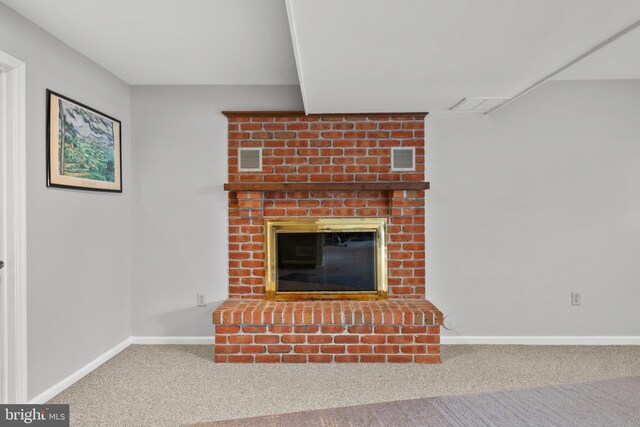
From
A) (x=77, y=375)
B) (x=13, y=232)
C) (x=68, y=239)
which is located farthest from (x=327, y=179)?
(x=77, y=375)

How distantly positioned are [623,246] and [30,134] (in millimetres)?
4550

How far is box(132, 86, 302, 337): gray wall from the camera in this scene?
3.70 meters

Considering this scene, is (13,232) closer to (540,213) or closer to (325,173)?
(325,173)

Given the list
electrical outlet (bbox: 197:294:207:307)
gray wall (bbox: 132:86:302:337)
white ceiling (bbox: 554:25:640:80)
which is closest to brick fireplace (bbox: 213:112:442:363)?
gray wall (bbox: 132:86:302:337)

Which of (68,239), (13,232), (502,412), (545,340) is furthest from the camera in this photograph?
(545,340)

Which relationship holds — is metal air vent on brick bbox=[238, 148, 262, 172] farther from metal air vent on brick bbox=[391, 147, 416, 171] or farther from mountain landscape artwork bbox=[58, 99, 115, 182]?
metal air vent on brick bbox=[391, 147, 416, 171]

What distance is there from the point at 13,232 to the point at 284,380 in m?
1.87

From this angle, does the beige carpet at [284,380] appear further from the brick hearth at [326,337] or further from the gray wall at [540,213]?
the gray wall at [540,213]

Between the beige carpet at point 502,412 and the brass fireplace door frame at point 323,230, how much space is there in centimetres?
295

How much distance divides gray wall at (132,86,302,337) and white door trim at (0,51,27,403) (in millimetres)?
1322

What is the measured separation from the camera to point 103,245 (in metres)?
3.26

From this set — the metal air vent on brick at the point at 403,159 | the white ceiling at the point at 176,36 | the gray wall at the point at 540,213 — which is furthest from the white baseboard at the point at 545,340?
the white ceiling at the point at 176,36

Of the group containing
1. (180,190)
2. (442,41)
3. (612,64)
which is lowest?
(180,190)

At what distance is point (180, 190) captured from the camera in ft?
12.1
